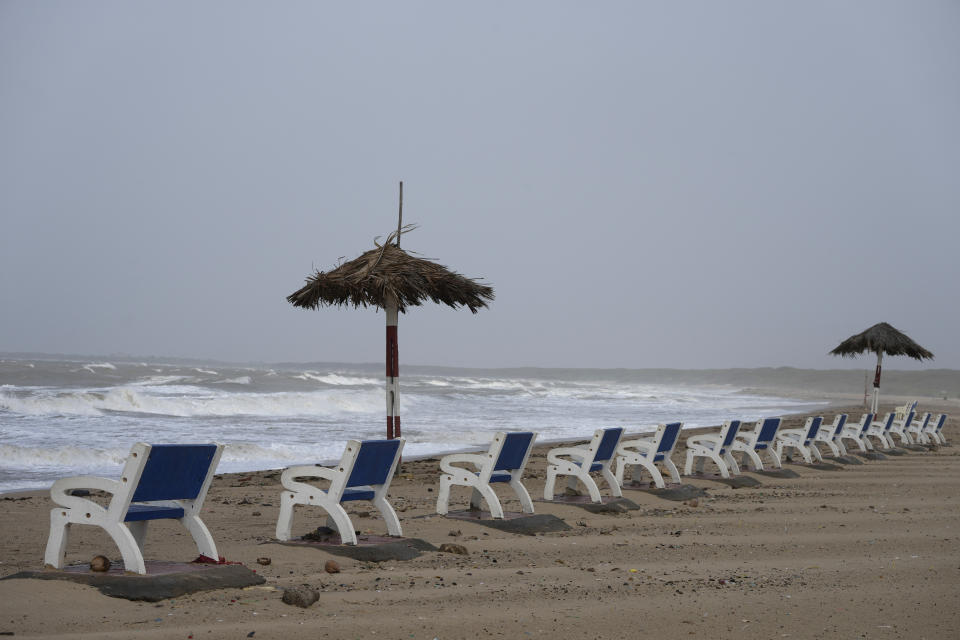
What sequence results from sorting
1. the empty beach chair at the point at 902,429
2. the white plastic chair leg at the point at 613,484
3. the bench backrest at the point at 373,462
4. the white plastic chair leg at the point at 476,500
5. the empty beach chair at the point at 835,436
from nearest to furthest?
the bench backrest at the point at 373,462 → the white plastic chair leg at the point at 476,500 → the white plastic chair leg at the point at 613,484 → the empty beach chair at the point at 835,436 → the empty beach chair at the point at 902,429

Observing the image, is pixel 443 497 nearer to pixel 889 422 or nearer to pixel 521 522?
Answer: pixel 521 522

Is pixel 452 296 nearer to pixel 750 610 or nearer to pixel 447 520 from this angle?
pixel 447 520

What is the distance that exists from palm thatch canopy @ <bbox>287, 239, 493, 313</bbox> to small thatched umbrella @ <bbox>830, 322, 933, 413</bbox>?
15.0 metres

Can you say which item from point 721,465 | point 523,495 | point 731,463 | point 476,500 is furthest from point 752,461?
point 476,500

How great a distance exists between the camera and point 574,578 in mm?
5543

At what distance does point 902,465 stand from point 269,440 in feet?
34.8

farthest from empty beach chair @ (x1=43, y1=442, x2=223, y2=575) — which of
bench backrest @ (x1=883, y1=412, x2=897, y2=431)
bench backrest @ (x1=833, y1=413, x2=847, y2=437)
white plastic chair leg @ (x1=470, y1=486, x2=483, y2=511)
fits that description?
bench backrest @ (x1=883, y1=412, x2=897, y2=431)

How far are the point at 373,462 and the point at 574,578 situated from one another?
1592mm

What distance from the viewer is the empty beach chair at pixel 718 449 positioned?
37.7 feet

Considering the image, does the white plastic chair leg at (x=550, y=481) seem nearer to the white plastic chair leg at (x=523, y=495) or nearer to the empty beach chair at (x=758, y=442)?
the white plastic chair leg at (x=523, y=495)

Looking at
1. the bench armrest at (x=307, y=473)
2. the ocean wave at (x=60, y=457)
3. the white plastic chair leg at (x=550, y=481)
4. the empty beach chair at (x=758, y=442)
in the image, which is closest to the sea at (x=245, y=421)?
the ocean wave at (x=60, y=457)

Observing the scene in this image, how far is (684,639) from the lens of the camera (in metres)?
4.21

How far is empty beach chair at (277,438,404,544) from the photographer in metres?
6.18

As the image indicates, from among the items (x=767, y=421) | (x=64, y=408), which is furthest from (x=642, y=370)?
(x=767, y=421)
